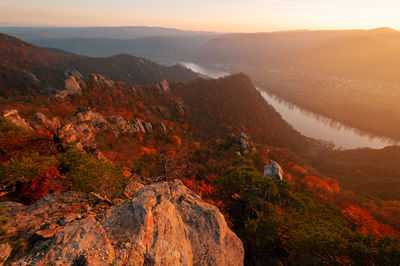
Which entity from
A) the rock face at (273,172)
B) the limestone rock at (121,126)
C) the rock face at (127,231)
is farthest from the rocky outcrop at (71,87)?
the rock face at (273,172)

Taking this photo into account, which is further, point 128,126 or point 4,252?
point 128,126

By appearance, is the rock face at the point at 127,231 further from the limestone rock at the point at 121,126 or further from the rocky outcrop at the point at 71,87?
the rocky outcrop at the point at 71,87

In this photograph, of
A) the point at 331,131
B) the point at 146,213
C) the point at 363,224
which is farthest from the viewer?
the point at 331,131

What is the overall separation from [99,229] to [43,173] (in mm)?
10413

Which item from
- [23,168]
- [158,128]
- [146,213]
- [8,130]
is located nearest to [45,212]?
[23,168]

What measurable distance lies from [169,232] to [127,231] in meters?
1.77

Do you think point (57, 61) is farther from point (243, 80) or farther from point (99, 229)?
point (99, 229)

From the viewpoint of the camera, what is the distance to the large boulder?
6660 mm

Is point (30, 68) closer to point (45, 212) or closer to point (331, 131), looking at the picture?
point (45, 212)

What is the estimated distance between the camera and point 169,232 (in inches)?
301

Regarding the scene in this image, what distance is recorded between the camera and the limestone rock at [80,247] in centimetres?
523

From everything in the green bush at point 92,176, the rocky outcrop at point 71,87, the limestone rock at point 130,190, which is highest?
the green bush at point 92,176

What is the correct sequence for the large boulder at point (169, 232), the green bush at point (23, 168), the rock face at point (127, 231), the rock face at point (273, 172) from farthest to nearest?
the rock face at point (273, 172) → the green bush at point (23, 168) → the large boulder at point (169, 232) → the rock face at point (127, 231)

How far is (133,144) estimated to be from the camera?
143ft
